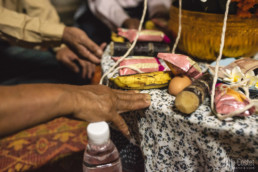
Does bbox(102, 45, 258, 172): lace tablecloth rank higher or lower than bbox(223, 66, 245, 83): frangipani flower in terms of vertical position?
lower

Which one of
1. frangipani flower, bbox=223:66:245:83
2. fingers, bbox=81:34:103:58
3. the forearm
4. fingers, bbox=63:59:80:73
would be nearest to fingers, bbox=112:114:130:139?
the forearm

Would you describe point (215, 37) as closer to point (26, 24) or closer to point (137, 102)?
point (137, 102)

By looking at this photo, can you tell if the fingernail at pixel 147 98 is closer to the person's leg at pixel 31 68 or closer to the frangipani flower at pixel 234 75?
the frangipani flower at pixel 234 75

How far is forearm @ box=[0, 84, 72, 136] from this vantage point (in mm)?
366

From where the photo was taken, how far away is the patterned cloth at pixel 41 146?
111cm

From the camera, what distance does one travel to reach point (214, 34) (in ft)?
2.02

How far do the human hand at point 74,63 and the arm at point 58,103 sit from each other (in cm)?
69

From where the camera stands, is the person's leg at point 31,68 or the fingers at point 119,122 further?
the person's leg at point 31,68

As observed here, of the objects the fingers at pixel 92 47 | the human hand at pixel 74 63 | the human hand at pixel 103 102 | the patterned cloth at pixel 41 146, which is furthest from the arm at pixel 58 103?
the patterned cloth at pixel 41 146

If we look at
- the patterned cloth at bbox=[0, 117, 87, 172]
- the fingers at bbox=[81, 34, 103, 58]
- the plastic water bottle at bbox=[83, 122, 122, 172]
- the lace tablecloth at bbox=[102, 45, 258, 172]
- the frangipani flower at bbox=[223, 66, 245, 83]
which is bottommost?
the patterned cloth at bbox=[0, 117, 87, 172]

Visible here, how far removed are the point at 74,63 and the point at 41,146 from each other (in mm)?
605

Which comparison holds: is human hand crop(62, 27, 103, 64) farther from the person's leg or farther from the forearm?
the forearm

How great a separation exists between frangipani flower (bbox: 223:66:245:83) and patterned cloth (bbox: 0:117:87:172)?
0.99m

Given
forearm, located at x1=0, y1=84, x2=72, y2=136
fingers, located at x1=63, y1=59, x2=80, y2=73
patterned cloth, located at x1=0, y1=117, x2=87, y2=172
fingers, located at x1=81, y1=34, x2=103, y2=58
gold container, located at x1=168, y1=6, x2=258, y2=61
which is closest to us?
forearm, located at x1=0, y1=84, x2=72, y2=136
